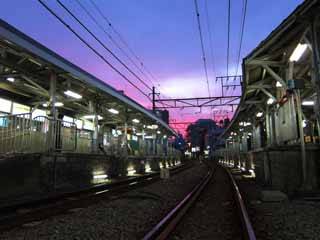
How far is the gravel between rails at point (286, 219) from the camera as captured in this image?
5.45m

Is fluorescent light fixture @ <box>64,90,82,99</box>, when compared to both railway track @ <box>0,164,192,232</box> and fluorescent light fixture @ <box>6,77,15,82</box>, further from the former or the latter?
railway track @ <box>0,164,192,232</box>

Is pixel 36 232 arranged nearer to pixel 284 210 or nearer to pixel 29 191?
pixel 29 191

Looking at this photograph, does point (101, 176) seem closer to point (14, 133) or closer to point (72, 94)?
point (72, 94)

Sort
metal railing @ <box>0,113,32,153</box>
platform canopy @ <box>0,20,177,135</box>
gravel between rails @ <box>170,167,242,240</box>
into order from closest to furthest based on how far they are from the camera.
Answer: gravel between rails @ <box>170,167,242,240</box> < platform canopy @ <box>0,20,177,135</box> < metal railing @ <box>0,113,32,153</box>

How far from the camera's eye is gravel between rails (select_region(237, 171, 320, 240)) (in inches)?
215

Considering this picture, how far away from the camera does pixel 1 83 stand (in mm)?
14781

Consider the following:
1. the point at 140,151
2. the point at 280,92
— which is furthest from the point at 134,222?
the point at 140,151

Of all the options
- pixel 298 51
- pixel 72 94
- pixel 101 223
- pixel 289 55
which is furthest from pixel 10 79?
pixel 298 51

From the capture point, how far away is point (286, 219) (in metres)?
6.61

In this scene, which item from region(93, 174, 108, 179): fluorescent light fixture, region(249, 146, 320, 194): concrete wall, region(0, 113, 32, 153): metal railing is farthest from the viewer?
region(93, 174, 108, 179): fluorescent light fixture

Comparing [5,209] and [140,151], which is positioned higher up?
[140,151]

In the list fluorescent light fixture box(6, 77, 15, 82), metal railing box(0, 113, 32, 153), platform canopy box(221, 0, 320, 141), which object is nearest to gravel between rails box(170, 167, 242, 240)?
platform canopy box(221, 0, 320, 141)

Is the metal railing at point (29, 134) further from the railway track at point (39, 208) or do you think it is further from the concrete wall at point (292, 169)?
the concrete wall at point (292, 169)

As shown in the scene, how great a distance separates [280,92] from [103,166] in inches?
400
